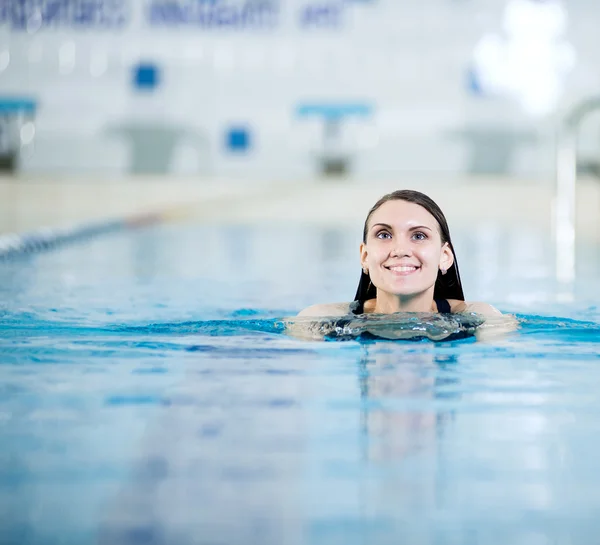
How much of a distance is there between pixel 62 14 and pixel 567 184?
679 cm

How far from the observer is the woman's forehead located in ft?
7.39

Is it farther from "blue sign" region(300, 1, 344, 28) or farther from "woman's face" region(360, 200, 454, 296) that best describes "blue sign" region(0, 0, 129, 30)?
"woman's face" region(360, 200, 454, 296)

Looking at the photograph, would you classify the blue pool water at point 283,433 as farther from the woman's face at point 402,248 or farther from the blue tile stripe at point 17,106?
the blue tile stripe at point 17,106

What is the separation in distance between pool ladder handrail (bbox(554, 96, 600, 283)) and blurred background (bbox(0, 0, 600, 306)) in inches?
148

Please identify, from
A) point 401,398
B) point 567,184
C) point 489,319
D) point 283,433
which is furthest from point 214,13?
point 283,433

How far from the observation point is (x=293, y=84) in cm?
1160

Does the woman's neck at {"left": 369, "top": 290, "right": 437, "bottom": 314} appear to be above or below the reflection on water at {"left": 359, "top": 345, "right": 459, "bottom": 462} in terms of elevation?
above

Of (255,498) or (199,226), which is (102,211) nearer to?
(199,226)

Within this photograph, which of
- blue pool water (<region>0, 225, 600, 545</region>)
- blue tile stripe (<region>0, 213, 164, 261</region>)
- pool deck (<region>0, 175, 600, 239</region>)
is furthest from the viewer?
pool deck (<region>0, 175, 600, 239</region>)

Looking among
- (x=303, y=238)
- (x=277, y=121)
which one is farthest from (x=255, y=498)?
(x=277, y=121)

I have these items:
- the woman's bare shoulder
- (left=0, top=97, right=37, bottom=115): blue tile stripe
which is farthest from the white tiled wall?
the woman's bare shoulder

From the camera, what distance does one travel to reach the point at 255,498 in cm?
113

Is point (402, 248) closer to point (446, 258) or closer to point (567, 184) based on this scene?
point (446, 258)

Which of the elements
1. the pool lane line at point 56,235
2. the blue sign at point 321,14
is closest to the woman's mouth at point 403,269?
the pool lane line at point 56,235
